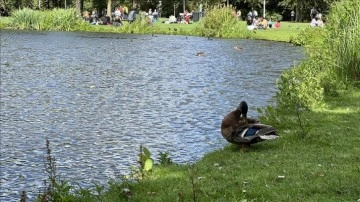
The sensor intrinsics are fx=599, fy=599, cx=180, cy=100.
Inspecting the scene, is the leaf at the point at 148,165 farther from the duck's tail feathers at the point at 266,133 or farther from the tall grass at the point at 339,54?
the tall grass at the point at 339,54

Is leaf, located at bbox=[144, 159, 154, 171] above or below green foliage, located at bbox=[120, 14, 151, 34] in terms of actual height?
below

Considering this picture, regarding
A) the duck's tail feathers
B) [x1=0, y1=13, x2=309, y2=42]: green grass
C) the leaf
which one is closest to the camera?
the leaf

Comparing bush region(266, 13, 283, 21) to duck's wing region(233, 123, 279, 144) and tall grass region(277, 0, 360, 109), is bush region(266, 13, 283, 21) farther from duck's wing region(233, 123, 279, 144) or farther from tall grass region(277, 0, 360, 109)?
duck's wing region(233, 123, 279, 144)

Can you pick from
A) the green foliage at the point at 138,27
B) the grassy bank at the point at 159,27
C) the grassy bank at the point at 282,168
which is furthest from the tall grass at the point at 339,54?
the green foliage at the point at 138,27

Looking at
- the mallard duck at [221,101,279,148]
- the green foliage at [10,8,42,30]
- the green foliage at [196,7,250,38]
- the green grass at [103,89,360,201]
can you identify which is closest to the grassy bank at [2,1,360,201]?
the green grass at [103,89,360,201]

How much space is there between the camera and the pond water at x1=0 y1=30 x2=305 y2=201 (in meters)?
10.6

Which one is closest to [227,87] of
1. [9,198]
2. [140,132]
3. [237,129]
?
[140,132]

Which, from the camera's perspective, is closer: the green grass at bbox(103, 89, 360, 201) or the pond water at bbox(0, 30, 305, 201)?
the green grass at bbox(103, 89, 360, 201)

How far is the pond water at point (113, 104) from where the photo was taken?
10.6 meters

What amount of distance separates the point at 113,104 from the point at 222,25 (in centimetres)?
3294

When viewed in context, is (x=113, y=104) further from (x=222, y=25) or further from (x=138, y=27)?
(x=138, y=27)

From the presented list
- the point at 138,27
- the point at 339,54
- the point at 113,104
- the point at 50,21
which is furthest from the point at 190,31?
the point at 113,104

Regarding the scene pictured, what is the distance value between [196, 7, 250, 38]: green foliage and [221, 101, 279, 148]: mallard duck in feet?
125

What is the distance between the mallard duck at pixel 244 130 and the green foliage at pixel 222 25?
125 feet
